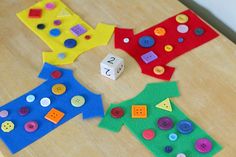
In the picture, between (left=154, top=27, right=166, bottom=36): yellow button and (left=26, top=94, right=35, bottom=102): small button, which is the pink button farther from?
(left=154, top=27, right=166, bottom=36): yellow button

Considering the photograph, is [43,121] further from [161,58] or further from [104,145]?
[161,58]

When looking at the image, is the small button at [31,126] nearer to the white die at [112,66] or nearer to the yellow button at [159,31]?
the white die at [112,66]

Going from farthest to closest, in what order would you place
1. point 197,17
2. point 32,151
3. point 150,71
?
1. point 197,17
2. point 150,71
3. point 32,151

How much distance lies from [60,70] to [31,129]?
0.18 meters

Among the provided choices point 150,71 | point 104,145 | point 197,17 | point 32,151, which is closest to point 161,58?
point 150,71

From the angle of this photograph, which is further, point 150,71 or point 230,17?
point 230,17

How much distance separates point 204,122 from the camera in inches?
36.1

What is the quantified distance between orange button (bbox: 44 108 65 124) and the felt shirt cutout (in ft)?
0.49

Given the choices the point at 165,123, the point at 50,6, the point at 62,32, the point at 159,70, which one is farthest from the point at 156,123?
the point at 50,6

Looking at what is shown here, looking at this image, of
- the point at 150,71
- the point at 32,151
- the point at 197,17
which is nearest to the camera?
the point at 32,151

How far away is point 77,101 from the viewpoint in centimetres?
95

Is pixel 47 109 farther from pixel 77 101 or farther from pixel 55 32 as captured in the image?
pixel 55 32

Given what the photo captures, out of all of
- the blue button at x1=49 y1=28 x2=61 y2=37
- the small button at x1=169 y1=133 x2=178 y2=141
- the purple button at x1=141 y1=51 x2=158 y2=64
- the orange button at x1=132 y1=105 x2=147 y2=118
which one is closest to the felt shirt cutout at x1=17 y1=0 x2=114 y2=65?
the blue button at x1=49 y1=28 x2=61 y2=37

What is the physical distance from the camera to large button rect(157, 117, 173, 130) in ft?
2.96
